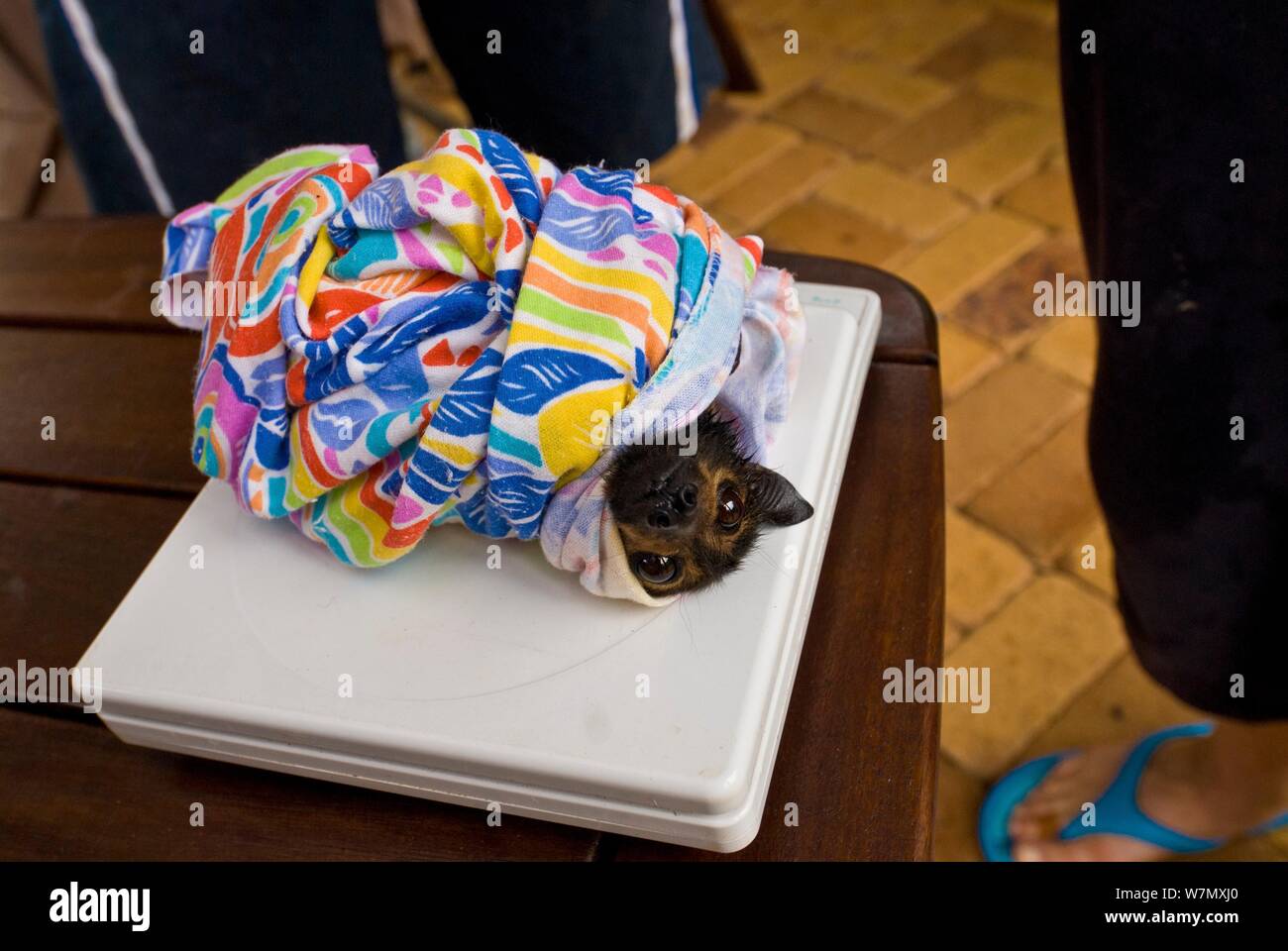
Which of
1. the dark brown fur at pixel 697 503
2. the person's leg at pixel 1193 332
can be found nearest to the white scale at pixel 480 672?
the dark brown fur at pixel 697 503

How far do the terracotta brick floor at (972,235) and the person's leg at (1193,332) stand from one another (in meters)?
0.30

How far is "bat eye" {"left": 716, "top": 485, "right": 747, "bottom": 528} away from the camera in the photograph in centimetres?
60

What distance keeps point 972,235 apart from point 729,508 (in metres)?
1.26

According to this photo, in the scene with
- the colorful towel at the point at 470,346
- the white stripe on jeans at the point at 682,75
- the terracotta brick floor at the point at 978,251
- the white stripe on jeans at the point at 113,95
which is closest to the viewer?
the colorful towel at the point at 470,346

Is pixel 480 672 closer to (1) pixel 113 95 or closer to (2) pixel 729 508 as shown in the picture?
(2) pixel 729 508

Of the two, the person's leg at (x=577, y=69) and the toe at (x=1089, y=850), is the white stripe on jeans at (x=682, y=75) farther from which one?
the toe at (x=1089, y=850)

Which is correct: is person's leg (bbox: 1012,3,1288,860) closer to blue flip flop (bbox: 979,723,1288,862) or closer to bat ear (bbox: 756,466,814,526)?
blue flip flop (bbox: 979,723,1288,862)

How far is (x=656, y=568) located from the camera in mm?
601

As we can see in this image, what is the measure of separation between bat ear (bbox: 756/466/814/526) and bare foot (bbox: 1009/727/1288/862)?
1.85ft

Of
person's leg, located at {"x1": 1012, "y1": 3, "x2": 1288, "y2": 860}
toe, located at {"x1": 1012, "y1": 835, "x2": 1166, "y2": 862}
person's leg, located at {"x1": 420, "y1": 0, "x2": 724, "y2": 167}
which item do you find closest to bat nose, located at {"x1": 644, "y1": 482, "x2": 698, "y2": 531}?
person's leg, located at {"x1": 1012, "y1": 3, "x2": 1288, "y2": 860}

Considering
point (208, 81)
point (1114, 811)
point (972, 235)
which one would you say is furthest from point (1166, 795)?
point (208, 81)

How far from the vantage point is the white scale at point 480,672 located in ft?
1.85

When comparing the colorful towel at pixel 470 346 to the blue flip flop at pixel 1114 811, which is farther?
the blue flip flop at pixel 1114 811

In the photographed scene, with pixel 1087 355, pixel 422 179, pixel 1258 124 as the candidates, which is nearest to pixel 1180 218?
pixel 1258 124
